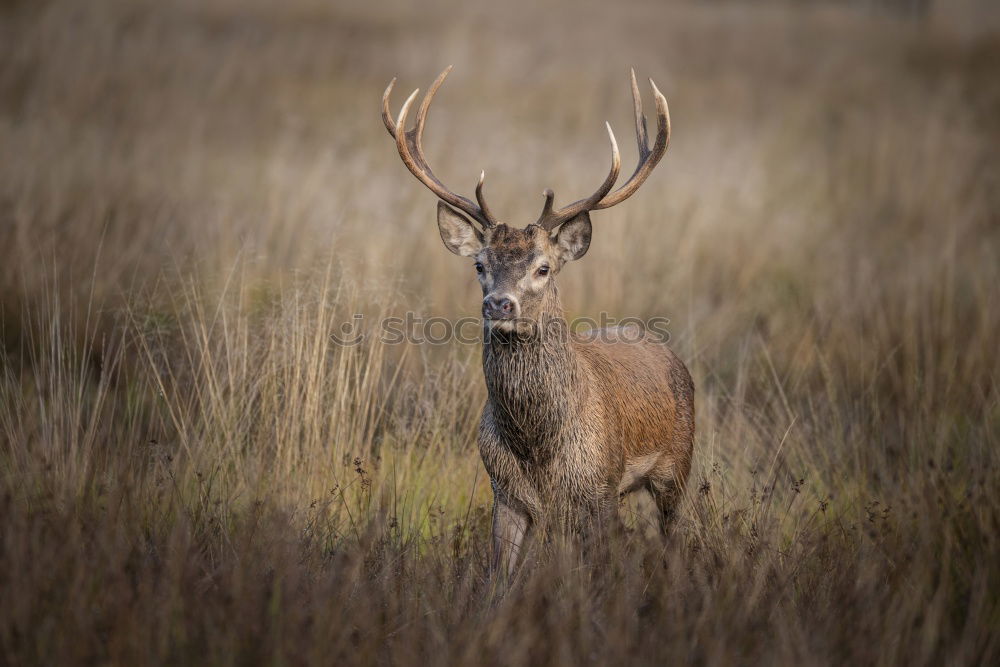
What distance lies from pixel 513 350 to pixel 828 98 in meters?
12.5

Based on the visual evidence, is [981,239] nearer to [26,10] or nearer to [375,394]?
[375,394]

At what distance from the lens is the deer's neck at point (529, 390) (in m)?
4.69

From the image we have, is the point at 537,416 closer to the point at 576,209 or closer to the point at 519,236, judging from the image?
the point at 519,236

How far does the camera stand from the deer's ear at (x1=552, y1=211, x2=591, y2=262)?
4.89 metres

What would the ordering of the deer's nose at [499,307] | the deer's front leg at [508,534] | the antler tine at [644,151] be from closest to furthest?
1. the deer's nose at [499,307]
2. the deer's front leg at [508,534]
3. the antler tine at [644,151]

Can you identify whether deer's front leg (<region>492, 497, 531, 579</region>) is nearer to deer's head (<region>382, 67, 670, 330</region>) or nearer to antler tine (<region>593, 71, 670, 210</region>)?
deer's head (<region>382, 67, 670, 330</region>)

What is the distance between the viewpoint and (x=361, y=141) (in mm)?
12344

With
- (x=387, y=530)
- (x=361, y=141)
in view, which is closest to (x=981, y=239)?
(x=361, y=141)

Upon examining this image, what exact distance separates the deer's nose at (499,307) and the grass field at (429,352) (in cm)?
86

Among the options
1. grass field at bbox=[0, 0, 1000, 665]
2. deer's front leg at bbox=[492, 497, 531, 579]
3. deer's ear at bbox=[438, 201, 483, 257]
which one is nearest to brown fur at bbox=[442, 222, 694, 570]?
deer's front leg at bbox=[492, 497, 531, 579]


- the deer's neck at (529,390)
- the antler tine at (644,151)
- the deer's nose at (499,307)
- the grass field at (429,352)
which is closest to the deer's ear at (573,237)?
the antler tine at (644,151)

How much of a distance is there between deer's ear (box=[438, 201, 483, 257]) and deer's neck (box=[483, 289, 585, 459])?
21.5 inches

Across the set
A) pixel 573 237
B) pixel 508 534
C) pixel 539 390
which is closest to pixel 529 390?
pixel 539 390

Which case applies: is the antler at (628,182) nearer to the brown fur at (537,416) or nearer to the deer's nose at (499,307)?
the brown fur at (537,416)
